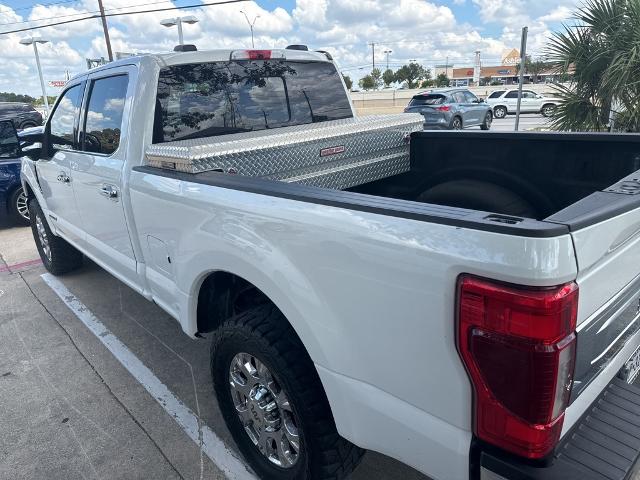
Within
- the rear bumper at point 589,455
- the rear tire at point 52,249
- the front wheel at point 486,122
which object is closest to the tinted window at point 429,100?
the front wheel at point 486,122

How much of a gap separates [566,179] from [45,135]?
4.15m

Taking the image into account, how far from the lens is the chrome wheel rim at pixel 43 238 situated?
17.3 ft

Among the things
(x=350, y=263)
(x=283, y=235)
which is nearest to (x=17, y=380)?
(x=283, y=235)

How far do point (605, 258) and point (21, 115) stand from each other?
20823 mm

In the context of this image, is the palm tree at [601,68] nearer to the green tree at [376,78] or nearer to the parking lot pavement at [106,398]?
the parking lot pavement at [106,398]

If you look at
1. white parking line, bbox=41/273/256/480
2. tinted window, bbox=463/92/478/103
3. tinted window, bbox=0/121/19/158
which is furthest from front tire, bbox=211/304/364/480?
tinted window, bbox=463/92/478/103

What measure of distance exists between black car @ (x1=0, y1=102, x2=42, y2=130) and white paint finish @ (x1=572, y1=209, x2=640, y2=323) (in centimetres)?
1976

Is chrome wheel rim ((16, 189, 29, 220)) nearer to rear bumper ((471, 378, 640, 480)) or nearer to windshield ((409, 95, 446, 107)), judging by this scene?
rear bumper ((471, 378, 640, 480))

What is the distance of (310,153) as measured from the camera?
127 inches

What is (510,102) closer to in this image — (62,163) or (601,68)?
(601,68)

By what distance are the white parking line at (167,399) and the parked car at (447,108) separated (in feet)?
47.1

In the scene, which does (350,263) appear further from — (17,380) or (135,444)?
(17,380)

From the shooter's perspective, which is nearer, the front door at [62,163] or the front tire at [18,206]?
the front door at [62,163]

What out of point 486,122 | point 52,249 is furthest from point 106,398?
point 486,122
